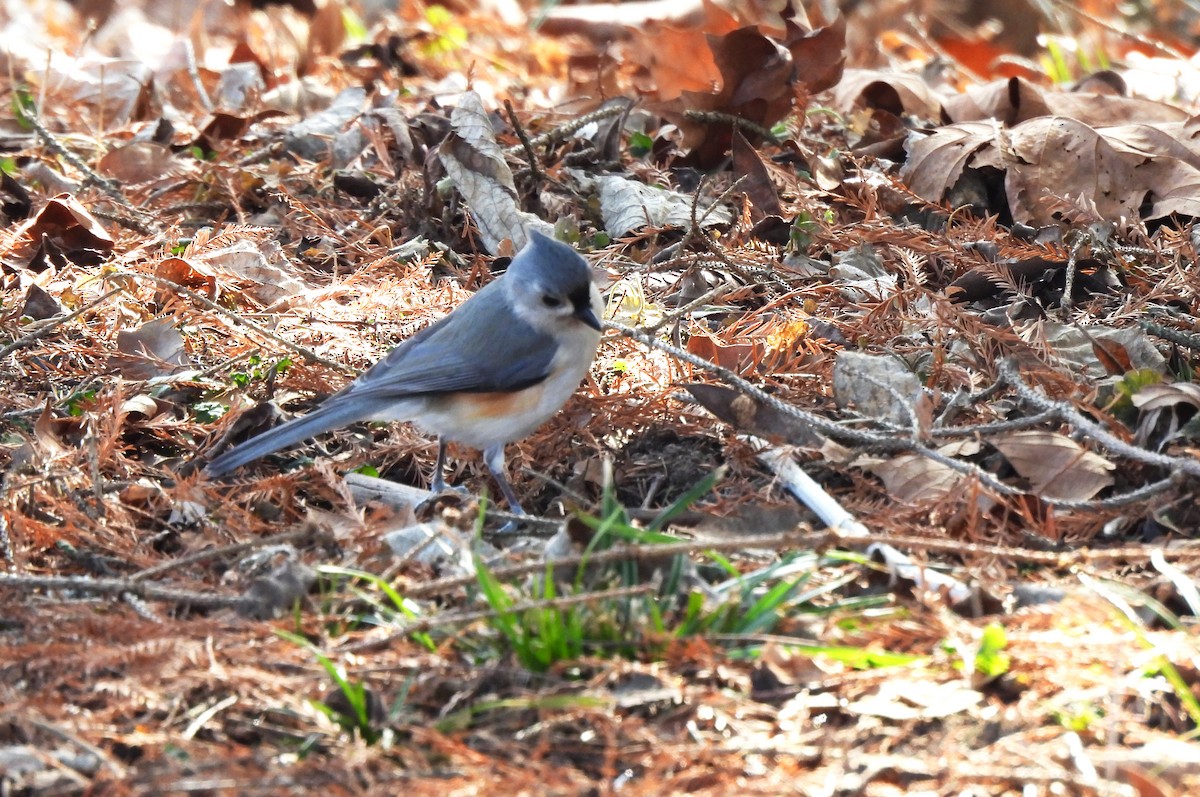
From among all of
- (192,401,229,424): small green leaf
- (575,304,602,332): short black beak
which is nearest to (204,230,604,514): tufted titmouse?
(575,304,602,332): short black beak

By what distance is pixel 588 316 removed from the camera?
3531mm

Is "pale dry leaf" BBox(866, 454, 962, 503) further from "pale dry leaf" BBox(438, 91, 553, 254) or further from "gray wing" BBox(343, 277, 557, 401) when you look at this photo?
"pale dry leaf" BBox(438, 91, 553, 254)

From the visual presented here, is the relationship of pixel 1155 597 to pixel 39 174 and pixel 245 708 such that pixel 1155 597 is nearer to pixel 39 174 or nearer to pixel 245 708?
pixel 245 708

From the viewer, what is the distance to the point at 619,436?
360cm

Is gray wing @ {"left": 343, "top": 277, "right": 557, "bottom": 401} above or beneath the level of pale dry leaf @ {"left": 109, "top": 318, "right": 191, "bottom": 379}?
above

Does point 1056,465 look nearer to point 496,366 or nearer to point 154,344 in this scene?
point 496,366

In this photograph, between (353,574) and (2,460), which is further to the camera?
(2,460)

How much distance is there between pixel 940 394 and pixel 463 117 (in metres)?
2.20

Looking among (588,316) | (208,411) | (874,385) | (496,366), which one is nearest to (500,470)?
(496,366)

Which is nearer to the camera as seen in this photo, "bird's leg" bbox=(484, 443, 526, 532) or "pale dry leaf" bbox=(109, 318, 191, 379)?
"bird's leg" bbox=(484, 443, 526, 532)

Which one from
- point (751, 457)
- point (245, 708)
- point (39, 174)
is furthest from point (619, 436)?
point (39, 174)

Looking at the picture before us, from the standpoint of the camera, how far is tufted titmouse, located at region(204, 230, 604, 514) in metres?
3.48

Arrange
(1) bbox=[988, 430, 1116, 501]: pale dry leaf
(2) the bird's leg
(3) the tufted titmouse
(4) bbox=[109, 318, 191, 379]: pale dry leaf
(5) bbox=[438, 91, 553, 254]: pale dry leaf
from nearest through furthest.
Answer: (1) bbox=[988, 430, 1116, 501]: pale dry leaf
(2) the bird's leg
(3) the tufted titmouse
(4) bbox=[109, 318, 191, 379]: pale dry leaf
(5) bbox=[438, 91, 553, 254]: pale dry leaf

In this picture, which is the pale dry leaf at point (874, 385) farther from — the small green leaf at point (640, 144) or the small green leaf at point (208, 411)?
the small green leaf at point (640, 144)
